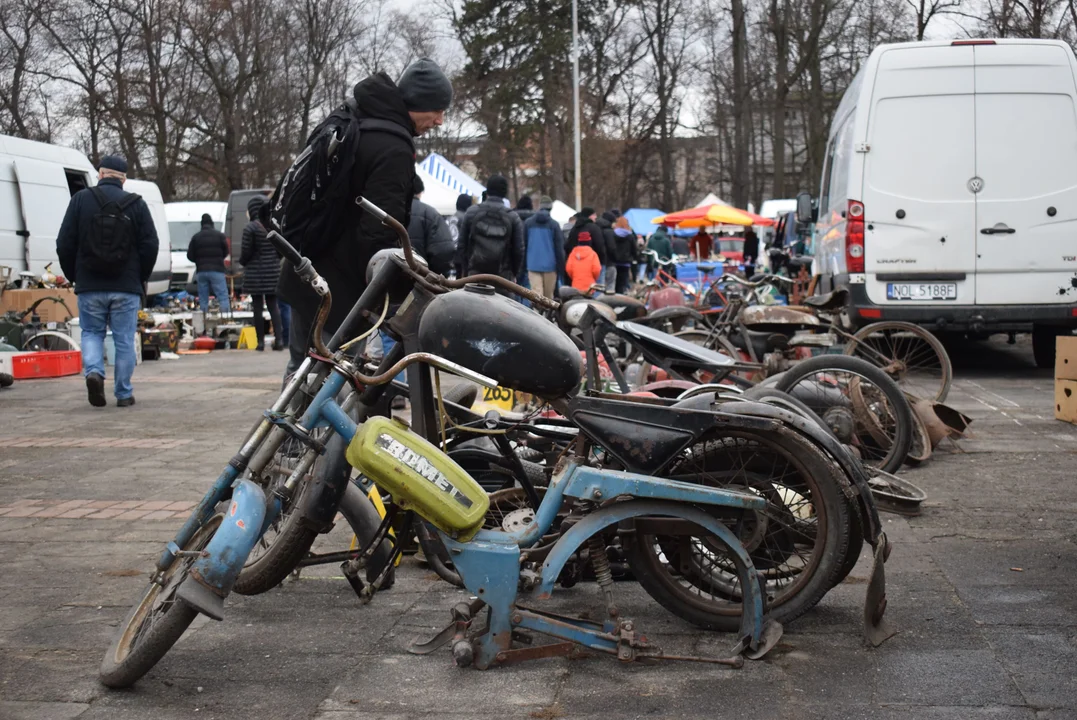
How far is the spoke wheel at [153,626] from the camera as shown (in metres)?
3.43

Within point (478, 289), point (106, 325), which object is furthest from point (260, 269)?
point (478, 289)

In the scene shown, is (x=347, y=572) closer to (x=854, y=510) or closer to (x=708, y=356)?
(x=854, y=510)

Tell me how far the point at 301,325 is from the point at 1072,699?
3326 mm

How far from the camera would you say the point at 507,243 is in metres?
12.5

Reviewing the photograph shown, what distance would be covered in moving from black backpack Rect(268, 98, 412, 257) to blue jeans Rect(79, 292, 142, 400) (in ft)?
16.3

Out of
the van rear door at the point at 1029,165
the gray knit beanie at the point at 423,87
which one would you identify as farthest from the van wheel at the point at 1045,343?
the gray knit beanie at the point at 423,87

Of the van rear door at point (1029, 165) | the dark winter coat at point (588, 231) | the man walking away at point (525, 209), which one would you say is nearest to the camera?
the van rear door at point (1029, 165)

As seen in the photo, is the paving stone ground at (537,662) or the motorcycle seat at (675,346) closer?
the paving stone ground at (537,662)

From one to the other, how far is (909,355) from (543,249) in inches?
266

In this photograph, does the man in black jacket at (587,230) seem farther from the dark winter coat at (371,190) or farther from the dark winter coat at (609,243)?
the dark winter coat at (371,190)

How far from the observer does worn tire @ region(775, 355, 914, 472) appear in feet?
20.6

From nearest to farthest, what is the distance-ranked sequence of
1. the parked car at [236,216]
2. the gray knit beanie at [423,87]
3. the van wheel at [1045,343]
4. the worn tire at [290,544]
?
the worn tire at [290,544]
the gray knit beanie at [423,87]
the van wheel at [1045,343]
the parked car at [236,216]

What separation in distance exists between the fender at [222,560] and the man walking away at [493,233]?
882cm

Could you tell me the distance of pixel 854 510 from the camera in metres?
3.70
